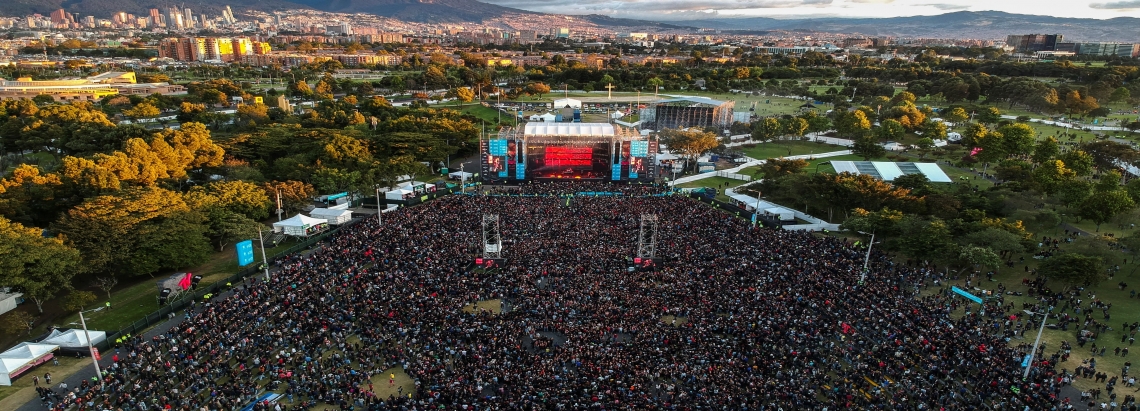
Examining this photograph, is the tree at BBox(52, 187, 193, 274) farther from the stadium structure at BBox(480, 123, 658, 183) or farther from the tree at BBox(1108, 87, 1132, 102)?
the tree at BBox(1108, 87, 1132, 102)

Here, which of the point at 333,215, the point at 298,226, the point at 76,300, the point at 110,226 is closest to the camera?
the point at 76,300

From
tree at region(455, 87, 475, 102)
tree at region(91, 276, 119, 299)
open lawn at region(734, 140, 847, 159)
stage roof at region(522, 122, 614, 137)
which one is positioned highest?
stage roof at region(522, 122, 614, 137)

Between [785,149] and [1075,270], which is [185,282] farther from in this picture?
[785,149]

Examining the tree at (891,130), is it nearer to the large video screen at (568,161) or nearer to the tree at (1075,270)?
the large video screen at (568,161)

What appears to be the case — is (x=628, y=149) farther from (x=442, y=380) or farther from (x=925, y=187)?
(x=442, y=380)

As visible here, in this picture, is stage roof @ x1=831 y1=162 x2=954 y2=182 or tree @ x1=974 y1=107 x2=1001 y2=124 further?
tree @ x1=974 y1=107 x2=1001 y2=124

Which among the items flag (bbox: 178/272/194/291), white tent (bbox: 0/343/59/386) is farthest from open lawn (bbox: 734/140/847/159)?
white tent (bbox: 0/343/59/386)

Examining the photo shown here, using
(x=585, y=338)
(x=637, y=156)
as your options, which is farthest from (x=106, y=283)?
(x=637, y=156)
